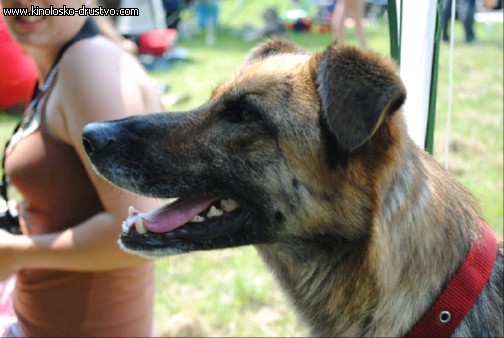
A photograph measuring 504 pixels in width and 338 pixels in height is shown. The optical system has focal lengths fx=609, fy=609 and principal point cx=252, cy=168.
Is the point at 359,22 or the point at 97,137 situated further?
the point at 359,22

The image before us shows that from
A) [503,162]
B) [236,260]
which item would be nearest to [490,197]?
[503,162]

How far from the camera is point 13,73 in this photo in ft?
9.07

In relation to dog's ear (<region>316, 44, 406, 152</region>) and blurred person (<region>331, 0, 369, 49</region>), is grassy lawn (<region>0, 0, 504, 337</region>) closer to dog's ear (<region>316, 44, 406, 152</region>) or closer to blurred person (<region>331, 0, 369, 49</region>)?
dog's ear (<region>316, 44, 406, 152</region>)

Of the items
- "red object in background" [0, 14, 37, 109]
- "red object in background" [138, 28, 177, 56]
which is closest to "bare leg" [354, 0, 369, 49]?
"red object in background" [138, 28, 177, 56]

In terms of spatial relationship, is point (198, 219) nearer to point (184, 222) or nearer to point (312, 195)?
point (184, 222)

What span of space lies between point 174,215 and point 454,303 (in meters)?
0.98

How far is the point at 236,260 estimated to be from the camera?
4.75 meters

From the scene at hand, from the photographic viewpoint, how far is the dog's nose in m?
1.98

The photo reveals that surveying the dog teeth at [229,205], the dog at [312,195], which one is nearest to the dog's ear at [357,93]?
the dog at [312,195]

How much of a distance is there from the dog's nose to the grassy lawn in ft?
2.24

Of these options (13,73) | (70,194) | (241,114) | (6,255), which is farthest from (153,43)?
(241,114)

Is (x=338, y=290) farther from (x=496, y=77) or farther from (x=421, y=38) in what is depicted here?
(x=496, y=77)

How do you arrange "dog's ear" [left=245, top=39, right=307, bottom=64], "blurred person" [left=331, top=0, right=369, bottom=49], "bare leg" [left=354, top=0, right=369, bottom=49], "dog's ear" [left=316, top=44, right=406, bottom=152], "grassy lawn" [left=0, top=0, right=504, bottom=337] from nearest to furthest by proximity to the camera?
"dog's ear" [left=316, top=44, right=406, bottom=152]
"dog's ear" [left=245, top=39, right=307, bottom=64]
"grassy lawn" [left=0, top=0, right=504, bottom=337]
"bare leg" [left=354, top=0, right=369, bottom=49]
"blurred person" [left=331, top=0, right=369, bottom=49]

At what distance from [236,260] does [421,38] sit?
272cm
